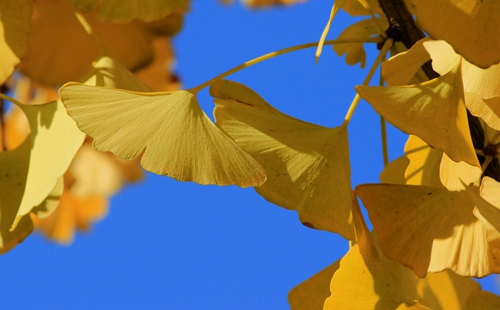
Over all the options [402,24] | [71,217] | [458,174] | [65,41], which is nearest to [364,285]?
[458,174]

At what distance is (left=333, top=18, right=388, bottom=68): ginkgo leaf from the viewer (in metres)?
0.67

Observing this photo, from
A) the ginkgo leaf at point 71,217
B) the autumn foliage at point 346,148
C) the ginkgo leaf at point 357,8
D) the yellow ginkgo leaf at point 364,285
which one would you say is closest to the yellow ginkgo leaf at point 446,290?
the autumn foliage at point 346,148

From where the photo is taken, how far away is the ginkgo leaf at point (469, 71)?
0.44m

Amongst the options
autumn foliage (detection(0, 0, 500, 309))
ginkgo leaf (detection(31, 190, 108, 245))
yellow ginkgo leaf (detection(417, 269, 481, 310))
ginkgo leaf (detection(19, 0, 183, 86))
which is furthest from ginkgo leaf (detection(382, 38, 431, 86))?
ginkgo leaf (detection(31, 190, 108, 245))

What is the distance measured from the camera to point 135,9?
54 centimetres

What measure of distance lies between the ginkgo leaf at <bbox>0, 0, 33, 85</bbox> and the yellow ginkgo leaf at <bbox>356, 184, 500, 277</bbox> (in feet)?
0.93

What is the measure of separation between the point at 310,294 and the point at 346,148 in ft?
0.47

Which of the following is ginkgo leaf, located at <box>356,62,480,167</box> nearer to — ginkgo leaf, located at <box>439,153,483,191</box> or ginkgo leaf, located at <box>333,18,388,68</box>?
ginkgo leaf, located at <box>439,153,483,191</box>

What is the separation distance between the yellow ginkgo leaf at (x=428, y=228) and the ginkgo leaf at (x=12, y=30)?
284 millimetres

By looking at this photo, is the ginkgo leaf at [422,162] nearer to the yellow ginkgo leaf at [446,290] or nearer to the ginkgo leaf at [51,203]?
the yellow ginkgo leaf at [446,290]

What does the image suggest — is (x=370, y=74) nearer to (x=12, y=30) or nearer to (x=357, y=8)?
(x=357, y=8)

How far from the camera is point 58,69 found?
0.75 meters

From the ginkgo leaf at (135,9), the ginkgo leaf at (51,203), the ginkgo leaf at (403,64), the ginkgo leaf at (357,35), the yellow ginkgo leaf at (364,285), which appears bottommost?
the yellow ginkgo leaf at (364,285)

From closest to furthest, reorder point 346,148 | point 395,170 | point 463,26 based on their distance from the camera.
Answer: point 463,26 < point 346,148 < point 395,170
